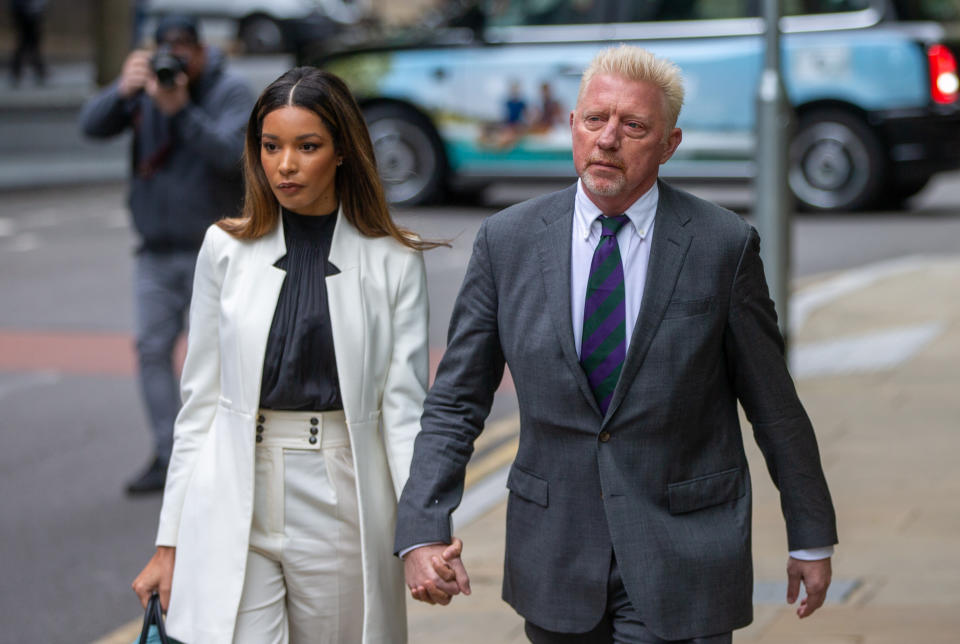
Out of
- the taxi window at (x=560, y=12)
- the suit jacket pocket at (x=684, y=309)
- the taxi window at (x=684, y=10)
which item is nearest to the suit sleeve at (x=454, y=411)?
the suit jacket pocket at (x=684, y=309)

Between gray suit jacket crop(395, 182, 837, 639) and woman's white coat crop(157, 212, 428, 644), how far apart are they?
26 centimetres

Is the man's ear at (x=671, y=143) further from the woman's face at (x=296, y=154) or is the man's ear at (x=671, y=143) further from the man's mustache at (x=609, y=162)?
the woman's face at (x=296, y=154)

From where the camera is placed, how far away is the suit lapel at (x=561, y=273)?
275 cm

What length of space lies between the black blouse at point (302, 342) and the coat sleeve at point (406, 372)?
111 mm

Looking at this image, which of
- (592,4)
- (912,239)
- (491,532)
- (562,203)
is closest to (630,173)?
(562,203)

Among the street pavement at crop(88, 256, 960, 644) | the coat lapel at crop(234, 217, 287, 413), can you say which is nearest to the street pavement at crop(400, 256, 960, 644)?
the street pavement at crop(88, 256, 960, 644)

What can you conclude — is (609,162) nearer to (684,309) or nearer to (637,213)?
(637,213)

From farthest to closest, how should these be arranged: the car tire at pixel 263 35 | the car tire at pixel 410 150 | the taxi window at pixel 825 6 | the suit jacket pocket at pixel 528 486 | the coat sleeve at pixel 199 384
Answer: the car tire at pixel 263 35
the car tire at pixel 410 150
the taxi window at pixel 825 6
the coat sleeve at pixel 199 384
the suit jacket pocket at pixel 528 486

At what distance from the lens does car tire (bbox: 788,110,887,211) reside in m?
13.8

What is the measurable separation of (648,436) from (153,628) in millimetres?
1103

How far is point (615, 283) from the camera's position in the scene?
2.79 metres

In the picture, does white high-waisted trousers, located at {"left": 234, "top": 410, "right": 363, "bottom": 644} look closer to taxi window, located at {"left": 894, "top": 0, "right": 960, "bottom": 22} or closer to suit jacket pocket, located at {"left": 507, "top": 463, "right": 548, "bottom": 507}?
suit jacket pocket, located at {"left": 507, "top": 463, "right": 548, "bottom": 507}

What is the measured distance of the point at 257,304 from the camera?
317 centimetres

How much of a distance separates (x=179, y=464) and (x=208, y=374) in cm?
20
